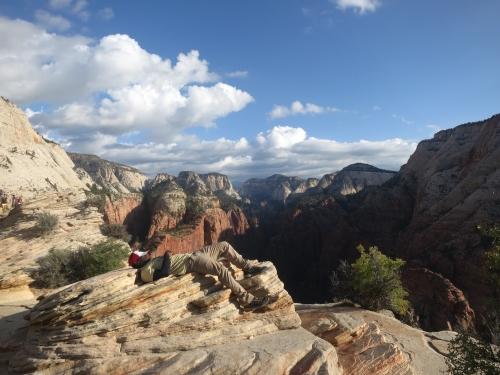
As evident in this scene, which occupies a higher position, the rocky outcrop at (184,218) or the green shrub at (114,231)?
the green shrub at (114,231)

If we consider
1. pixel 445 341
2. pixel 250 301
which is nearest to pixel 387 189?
pixel 445 341

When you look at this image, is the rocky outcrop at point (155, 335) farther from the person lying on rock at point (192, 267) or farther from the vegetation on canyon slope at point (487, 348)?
the vegetation on canyon slope at point (487, 348)

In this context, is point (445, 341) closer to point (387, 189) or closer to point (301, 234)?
point (387, 189)

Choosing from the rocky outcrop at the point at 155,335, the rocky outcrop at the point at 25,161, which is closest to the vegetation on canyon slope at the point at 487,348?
the rocky outcrop at the point at 155,335

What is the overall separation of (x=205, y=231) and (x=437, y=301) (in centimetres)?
4867

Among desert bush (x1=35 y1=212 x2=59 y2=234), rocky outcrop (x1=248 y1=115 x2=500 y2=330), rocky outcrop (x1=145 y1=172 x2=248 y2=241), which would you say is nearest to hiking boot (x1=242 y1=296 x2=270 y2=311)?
desert bush (x1=35 y1=212 x2=59 y2=234)

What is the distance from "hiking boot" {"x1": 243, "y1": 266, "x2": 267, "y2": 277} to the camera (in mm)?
15012

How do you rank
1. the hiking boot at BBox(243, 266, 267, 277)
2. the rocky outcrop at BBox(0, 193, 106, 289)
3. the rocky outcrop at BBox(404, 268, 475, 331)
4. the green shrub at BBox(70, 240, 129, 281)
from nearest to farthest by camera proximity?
1. the hiking boot at BBox(243, 266, 267, 277)
2. the rocky outcrop at BBox(0, 193, 106, 289)
3. the green shrub at BBox(70, 240, 129, 281)
4. the rocky outcrop at BBox(404, 268, 475, 331)

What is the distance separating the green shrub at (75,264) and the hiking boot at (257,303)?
36.5 ft

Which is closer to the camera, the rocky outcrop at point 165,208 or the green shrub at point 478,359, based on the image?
the green shrub at point 478,359

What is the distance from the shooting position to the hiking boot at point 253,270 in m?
15.0

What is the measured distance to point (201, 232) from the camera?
7919 centimetres

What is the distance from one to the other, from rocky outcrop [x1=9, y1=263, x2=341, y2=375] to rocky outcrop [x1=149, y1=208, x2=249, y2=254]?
53.4 meters

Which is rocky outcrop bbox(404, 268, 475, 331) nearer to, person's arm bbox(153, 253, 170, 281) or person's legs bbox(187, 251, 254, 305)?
person's legs bbox(187, 251, 254, 305)
